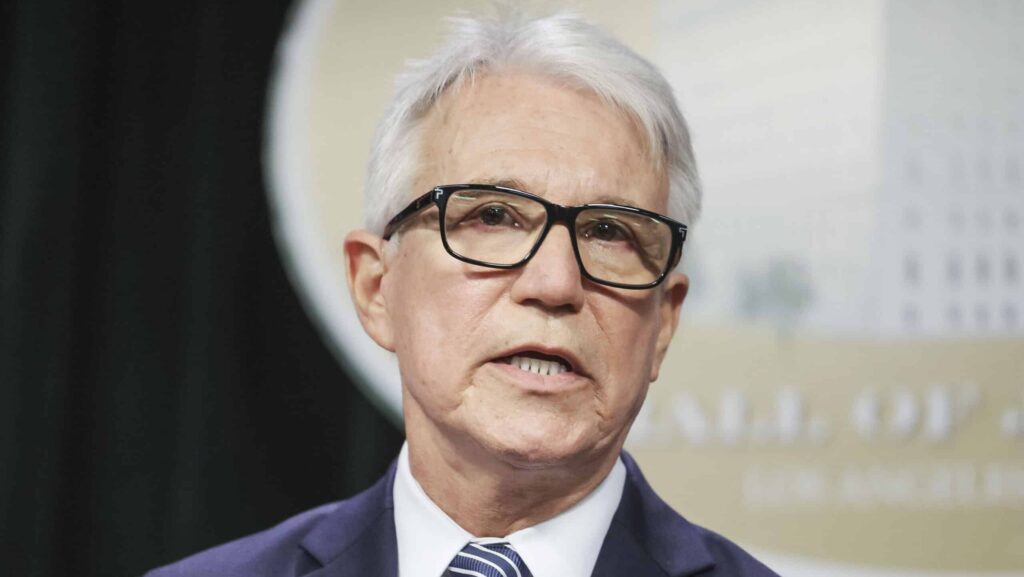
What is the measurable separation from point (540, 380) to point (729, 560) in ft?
1.26

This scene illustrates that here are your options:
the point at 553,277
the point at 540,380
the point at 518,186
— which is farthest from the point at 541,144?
the point at 540,380

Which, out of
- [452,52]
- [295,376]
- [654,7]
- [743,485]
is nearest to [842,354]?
[743,485]

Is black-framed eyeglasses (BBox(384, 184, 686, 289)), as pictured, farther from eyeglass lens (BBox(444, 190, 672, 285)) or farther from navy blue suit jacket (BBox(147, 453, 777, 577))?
navy blue suit jacket (BBox(147, 453, 777, 577))

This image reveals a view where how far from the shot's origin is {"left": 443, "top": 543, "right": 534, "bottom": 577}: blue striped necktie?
1.16 meters

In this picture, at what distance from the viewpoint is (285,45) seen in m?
2.04

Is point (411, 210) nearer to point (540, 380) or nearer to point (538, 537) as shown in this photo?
point (540, 380)

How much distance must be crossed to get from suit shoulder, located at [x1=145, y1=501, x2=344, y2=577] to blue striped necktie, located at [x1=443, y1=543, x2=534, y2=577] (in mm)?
225

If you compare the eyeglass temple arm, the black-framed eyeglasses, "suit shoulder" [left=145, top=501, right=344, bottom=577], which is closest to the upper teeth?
the black-framed eyeglasses

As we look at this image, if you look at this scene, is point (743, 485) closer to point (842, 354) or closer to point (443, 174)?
point (842, 354)

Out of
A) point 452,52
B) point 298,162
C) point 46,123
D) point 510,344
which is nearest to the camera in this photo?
point 510,344

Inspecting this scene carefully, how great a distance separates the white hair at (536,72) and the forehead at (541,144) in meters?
0.02

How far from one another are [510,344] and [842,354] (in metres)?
1.26

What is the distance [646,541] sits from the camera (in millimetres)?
1228

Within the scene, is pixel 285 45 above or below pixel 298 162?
above
